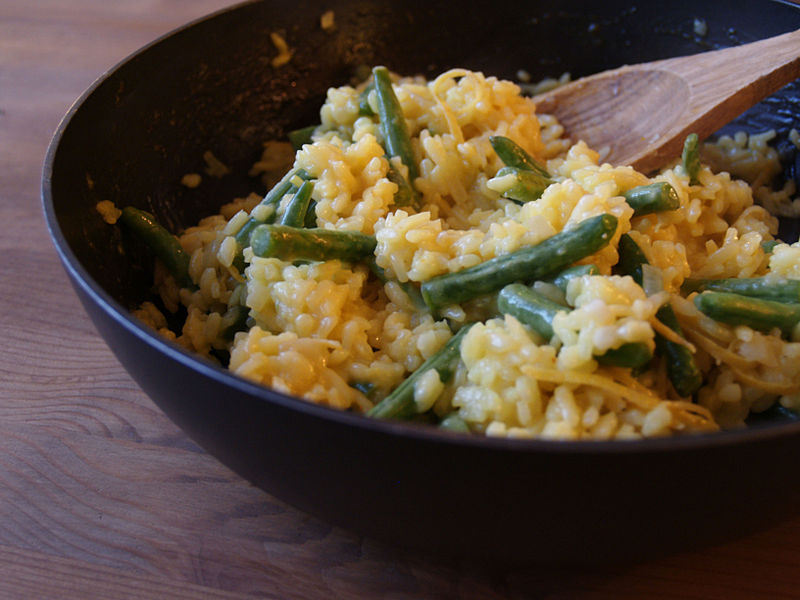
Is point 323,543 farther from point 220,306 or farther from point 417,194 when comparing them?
point 417,194

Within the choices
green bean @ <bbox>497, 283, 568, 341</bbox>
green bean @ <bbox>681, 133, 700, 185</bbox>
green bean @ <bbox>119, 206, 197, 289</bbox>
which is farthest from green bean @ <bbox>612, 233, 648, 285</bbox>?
green bean @ <bbox>119, 206, 197, 289</bbox>

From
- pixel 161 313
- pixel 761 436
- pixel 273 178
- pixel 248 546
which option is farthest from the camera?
pixel 273 178

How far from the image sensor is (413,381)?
65.0 inches

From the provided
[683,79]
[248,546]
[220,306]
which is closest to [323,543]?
[248,546]

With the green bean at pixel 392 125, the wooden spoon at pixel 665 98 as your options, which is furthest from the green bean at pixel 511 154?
the wooden spoon at pixel 665 98

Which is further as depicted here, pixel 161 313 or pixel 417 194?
pixel 417 194

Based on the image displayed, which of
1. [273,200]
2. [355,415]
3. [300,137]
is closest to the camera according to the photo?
[355,415]

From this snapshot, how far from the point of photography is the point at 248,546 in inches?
65.7

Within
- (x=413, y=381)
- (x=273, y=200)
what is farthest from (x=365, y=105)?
(x=413, y=381)

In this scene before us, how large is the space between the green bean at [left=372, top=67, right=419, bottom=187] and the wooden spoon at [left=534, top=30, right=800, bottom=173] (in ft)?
2.09

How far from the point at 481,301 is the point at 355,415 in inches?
28.9

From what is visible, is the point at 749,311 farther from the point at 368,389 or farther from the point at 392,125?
the point at 392,125

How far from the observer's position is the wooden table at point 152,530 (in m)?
1.59

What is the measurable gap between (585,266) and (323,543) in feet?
2.79
